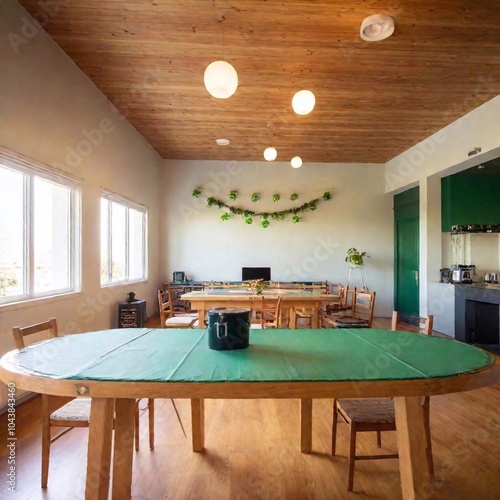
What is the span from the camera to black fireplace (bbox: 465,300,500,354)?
4.48 meters

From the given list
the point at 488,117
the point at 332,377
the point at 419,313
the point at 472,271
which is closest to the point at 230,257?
the point at 419,313

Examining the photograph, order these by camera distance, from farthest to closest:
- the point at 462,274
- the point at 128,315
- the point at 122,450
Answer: the point at 462,274
the point at 128,315
the point at 122,450

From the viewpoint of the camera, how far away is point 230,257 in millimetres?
7070

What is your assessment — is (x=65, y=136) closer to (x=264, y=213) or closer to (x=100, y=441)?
(x=100, y=441)

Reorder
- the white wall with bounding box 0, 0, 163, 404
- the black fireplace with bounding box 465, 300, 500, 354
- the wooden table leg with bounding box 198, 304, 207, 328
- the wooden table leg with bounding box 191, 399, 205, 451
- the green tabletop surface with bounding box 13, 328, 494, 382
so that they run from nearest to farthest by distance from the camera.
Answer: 1. the green tabletop surface with bounding box 13, 328, 494, 382
2. the wooden table leg with bounding box 191, 399, 205, 451
3. the white wall with bounding box 0, 0, 163, 404
4. the wooden table leg with bounding box 198, 304, 207, 328
5. the black fireplace with bounding box 465, 300, 500, 354

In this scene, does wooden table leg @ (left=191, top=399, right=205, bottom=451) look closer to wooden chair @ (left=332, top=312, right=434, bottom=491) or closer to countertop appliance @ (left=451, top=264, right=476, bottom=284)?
wooden chair @ (left=332, top=312, right=434, bottom=491)

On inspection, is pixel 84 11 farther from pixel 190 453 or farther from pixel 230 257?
pixel 230 257

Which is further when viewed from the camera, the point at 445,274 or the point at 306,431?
the point at 445,274

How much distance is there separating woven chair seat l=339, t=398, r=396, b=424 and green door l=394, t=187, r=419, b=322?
4960 mm

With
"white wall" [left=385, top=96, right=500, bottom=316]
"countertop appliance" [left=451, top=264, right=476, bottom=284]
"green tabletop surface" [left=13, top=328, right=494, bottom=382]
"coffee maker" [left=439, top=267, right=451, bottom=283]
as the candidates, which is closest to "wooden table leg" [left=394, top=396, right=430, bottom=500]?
"green tabletop surface" [left=13, top=328, right=494, bottom=382]

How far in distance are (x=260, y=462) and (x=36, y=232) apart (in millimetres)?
2741

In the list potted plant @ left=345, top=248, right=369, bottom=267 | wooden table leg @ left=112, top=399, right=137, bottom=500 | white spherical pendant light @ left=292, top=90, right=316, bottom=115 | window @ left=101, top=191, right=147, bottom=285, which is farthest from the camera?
potted plant @ left=345, top=248, right=369, bottom=267

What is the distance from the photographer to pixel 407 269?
6.62m
